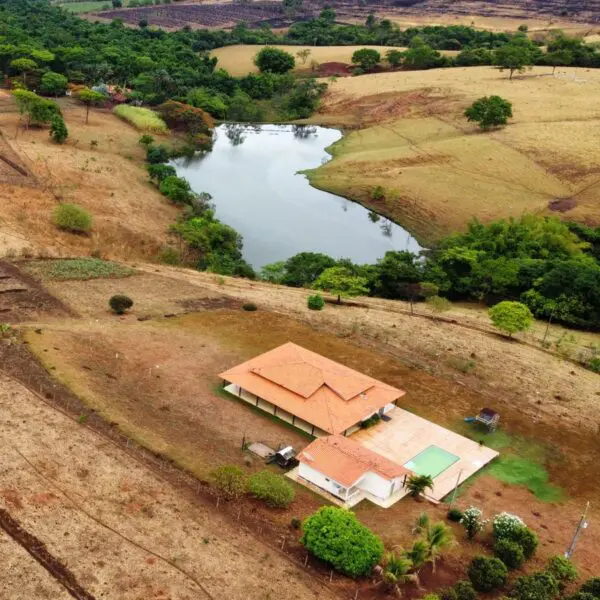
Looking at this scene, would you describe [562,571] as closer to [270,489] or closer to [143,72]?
[270,489]

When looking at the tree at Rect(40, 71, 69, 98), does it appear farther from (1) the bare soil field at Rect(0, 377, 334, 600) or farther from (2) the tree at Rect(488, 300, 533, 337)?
(1) the bare soil field at Rect(0, 377, 334, 600)

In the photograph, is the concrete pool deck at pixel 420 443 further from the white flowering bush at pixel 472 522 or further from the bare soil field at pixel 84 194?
the bare soil field at pixel 84 194

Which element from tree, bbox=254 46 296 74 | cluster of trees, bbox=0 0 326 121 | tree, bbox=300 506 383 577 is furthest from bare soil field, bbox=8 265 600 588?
tree, bbox=254 46 296 74

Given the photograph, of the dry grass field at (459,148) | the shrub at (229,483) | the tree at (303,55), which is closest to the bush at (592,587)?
the shrub at (229,483)

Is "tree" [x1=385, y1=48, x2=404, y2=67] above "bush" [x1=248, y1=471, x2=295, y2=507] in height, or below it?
above

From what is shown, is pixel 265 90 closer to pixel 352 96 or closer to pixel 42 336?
pixel 352 96

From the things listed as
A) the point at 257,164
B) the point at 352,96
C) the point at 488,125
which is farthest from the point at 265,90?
the point at 488,125
